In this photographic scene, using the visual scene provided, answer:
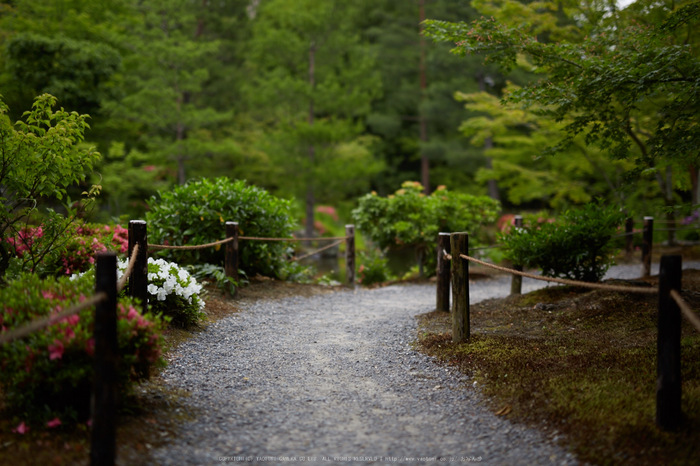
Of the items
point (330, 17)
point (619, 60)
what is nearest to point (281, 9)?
point (330, 17)

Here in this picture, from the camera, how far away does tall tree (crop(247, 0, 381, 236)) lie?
55.5ft

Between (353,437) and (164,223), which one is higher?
(164,223)

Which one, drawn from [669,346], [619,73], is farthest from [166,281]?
[619,73]

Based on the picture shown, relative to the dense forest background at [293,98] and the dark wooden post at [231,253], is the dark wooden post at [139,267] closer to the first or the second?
the dark wooden post at [231,253]

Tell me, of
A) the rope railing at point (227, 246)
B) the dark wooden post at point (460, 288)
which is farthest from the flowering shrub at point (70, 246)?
the dark wooden post at point (460, 288)

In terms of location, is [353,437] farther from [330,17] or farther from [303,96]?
[330,17]

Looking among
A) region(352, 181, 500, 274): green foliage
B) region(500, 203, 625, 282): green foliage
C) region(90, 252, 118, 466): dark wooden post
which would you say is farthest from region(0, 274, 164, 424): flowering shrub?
region(352, 181, 500, 274): green foliage

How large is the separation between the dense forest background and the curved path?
Result: 20.5ft

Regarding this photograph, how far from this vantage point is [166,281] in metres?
5.01

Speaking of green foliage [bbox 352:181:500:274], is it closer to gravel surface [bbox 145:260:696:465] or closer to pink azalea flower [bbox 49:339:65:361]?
gravel surface [bbox 145:260:696:465]

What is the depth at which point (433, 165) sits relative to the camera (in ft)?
83.0

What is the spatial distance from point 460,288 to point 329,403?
172 cm

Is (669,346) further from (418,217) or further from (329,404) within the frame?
(418,217)

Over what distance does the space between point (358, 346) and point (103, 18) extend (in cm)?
1598
